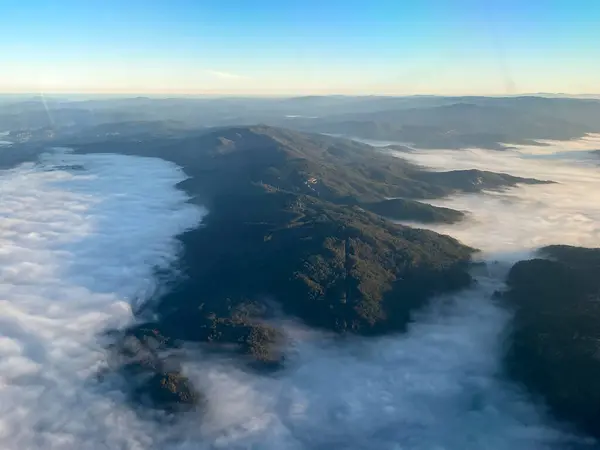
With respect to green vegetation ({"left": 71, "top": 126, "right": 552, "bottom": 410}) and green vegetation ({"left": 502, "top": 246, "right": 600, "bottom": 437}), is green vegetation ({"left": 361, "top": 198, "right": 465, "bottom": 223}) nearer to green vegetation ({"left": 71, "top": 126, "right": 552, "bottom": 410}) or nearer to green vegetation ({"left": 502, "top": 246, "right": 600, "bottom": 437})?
green vegetation ({"left": 71, "top": 126, "right": 552, "bottom": 410})

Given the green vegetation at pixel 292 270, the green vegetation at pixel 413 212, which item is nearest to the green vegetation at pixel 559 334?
the green vegetation at pixel 292 270

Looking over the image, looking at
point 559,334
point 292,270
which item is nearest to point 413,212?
point 292,270

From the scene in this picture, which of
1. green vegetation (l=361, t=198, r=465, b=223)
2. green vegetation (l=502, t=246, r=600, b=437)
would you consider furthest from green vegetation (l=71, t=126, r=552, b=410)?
green vegetation (l=502, t=246, r=600, b=437)

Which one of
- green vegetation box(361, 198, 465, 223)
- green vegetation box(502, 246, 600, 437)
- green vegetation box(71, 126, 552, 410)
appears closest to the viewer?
green vegetation box(502, 246, 600, 437)

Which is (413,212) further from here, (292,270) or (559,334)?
(559,334)

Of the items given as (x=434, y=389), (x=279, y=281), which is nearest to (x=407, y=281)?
(x=279, y=281)

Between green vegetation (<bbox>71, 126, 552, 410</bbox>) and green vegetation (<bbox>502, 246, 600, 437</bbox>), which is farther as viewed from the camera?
green vegetation (<bbox>71, 126, 552, 410</bbox>)

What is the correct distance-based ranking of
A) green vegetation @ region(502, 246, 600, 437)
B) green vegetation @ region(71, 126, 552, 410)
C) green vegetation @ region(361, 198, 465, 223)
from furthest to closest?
1. green vegetation @ region(361, 198, 465, 223)
2. green vegetation @ region(71, 126, 552, 410)
3. green vegetation @ region(502, 246, 600, 437)

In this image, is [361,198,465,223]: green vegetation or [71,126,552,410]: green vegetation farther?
[361,198,465,223]: green vegetation

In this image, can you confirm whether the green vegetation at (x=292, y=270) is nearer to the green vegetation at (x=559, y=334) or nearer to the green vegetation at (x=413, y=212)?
the green vegetation at (x=413, y=212)
